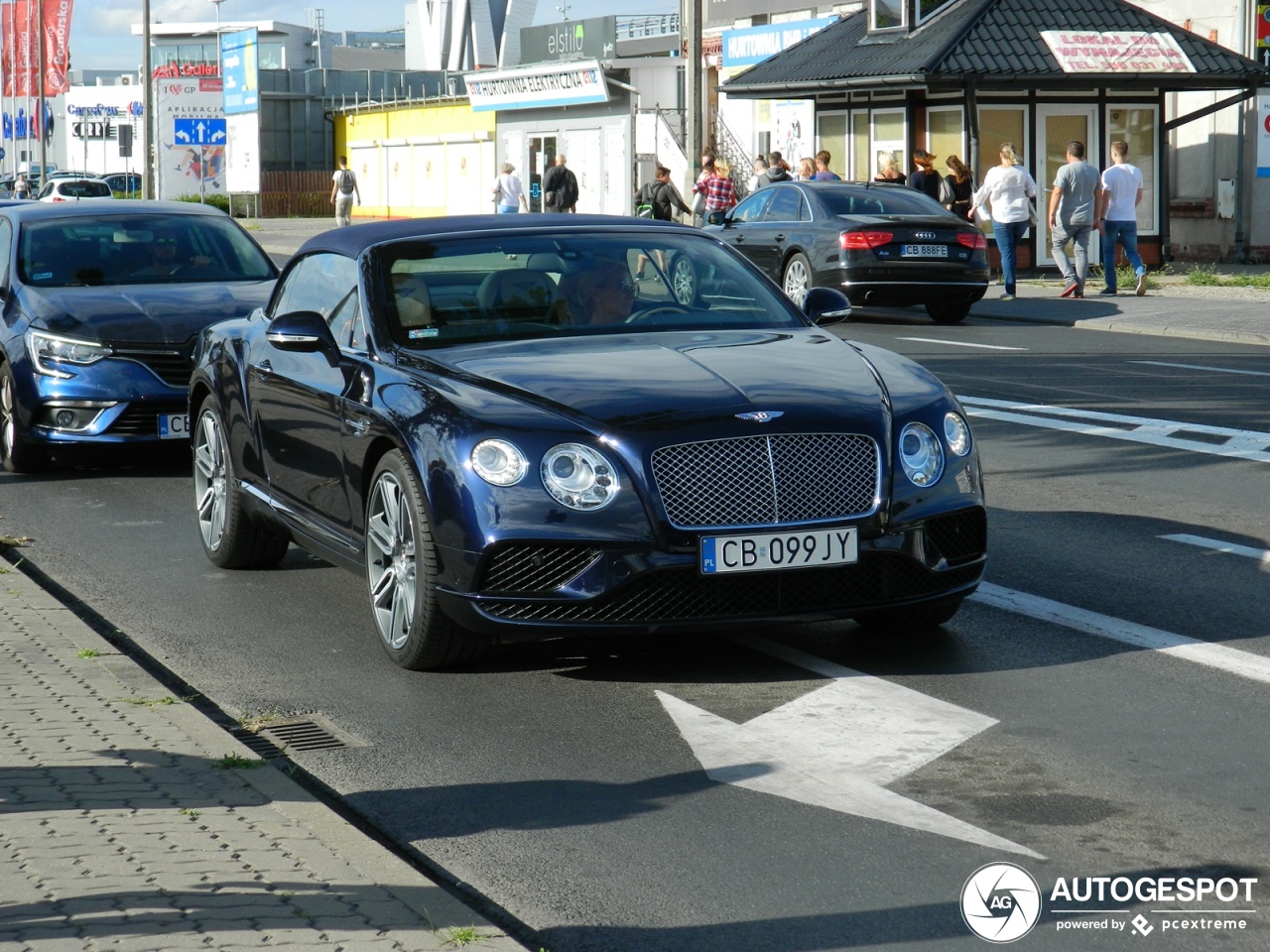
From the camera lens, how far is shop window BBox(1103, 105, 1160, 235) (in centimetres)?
2870

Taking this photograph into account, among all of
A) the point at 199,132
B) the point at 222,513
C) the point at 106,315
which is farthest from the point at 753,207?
the point at 199,132

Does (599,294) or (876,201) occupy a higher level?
(876,201)

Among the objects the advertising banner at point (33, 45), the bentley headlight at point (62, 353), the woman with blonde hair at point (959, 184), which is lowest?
the bentley headlight at point (62, 353)

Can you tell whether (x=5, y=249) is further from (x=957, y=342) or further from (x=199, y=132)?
(x=199, y=132)

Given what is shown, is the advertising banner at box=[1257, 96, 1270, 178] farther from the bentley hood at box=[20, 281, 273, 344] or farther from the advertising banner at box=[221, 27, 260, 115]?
the advertising banner at box=[221, 27, 260, 115]

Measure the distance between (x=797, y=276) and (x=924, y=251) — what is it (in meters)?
1.52

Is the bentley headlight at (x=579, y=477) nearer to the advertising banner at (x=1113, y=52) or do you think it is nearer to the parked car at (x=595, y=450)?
the parked car at (x=595, y=450)

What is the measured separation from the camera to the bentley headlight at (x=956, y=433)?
20.1 feet

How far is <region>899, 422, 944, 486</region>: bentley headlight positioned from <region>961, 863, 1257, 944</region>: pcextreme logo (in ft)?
6.58

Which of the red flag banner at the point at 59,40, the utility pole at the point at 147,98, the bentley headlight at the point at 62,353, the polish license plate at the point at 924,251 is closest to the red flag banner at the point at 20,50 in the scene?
the red flag banner at the point at 59,40

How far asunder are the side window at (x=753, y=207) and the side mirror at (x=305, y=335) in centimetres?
1572

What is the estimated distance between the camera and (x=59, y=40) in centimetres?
5950

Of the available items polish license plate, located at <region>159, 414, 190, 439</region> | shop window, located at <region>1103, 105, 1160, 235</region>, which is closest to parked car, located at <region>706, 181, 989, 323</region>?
shop window, located at <region>1103, 105, 1160, 235</region>

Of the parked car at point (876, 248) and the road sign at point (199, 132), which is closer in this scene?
the parked car at point (876, 248)
